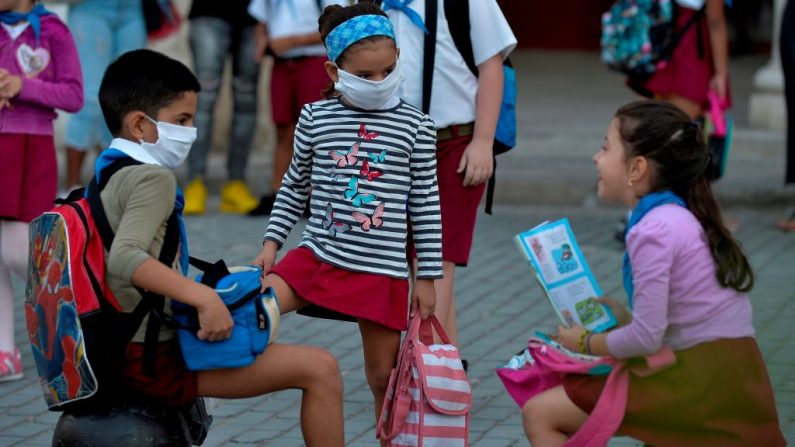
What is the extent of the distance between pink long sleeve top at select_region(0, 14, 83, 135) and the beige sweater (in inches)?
72.2

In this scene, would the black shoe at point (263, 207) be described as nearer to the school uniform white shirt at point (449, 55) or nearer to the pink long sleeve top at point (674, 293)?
the school uniform white shirt at point (449, 55)

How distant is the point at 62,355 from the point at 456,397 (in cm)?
110

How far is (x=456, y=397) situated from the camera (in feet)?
13.7

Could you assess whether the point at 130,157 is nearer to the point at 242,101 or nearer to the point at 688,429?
the point at 688,429

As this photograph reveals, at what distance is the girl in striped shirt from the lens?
4.21 metres

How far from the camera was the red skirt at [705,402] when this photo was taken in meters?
3.70

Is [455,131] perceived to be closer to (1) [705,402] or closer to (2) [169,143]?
(2) [169,143]

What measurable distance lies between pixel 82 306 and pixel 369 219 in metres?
0.89

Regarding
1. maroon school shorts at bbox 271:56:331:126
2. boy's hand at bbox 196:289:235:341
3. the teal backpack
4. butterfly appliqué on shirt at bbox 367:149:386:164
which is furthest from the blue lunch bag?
maroon school shorts at bbox 271:56:331:126

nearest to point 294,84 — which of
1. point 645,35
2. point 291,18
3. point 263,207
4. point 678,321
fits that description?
point 291,18

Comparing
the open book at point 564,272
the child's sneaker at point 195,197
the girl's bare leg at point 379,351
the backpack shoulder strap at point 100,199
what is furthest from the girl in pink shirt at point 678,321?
the child's sneaker at point 195,197

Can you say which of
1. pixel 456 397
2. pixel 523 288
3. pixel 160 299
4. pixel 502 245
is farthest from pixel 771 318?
pixel 160 299

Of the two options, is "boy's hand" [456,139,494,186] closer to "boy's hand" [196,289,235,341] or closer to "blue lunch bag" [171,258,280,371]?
"blue lunch bag" [171,258,280,371]

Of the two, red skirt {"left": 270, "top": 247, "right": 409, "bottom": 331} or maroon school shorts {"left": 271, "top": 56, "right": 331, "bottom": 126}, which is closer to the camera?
red skirt {"left": 270, "top": 247, "right": 409, "bottom": 331}
